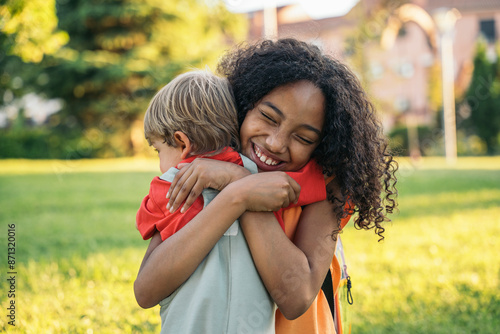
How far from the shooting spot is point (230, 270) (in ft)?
4.82

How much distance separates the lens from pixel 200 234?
1402 millimetres

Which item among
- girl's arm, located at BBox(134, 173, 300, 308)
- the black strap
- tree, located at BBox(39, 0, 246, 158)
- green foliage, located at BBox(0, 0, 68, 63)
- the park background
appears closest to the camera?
girl's arm, located at BBox(134, 173, 300, 308)

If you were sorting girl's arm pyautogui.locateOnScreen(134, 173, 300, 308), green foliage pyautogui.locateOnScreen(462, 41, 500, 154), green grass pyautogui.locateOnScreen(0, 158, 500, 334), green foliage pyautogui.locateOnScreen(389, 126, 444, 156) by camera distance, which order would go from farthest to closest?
green foliage pyautogui.locateOnScreen(389, 126, 444, 156)
green foliage pyautogui.locateOnScreen(462, 41, 500, 154)
green grass pyautogui.locateOnScreen(0, 158, 500, 334)
girl's arm pyautogui.locateOnScreen(134, 173, 300, 308)

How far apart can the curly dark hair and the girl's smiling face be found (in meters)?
0.03

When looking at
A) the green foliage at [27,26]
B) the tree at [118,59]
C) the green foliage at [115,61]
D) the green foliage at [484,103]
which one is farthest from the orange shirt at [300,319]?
the green foliage at [484,103]

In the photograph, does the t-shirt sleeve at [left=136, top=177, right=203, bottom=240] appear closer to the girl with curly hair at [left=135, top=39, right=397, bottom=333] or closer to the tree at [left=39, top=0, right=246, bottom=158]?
the girl with curly hair at [left=135, top=39, right=397, bottom=333]

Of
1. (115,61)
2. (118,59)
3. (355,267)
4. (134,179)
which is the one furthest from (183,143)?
(118,59)

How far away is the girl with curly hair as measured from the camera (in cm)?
144

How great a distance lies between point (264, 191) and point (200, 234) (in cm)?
24

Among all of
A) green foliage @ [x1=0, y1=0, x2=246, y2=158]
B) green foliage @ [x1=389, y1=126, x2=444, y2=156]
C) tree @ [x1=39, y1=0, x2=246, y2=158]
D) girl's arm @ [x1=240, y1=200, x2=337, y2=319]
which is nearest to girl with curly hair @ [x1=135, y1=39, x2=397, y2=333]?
girl's arm @ [x1=240, y1=200, x2=337, y2=319]

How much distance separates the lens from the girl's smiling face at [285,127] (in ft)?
5.31

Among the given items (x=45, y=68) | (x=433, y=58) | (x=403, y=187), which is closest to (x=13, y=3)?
(x=403, y=187)

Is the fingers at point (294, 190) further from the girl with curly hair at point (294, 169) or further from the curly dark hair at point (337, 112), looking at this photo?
the curly dark hair at point (337, 112)

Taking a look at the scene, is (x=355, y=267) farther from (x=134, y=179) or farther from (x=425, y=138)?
(x=425, y=138)
